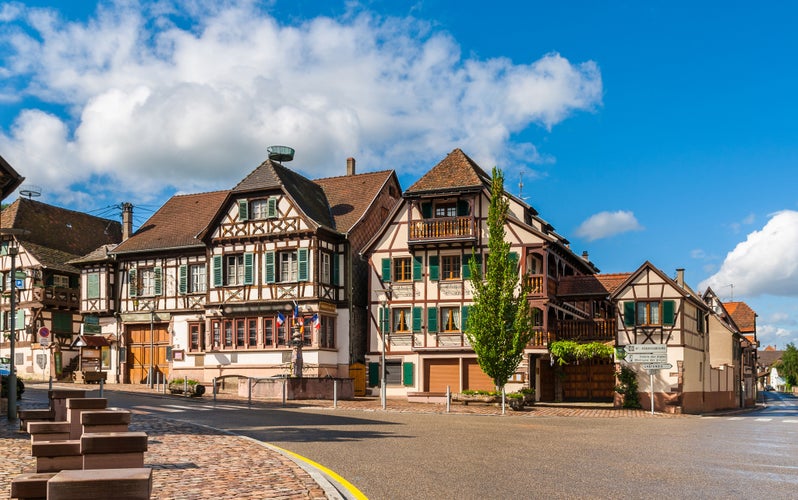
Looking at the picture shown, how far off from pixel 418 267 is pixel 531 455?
92.6 ft

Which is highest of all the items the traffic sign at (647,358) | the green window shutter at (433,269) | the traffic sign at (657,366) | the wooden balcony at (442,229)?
the wooden balcony at (442,229)

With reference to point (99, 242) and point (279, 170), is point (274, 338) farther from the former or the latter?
point (99, 242)

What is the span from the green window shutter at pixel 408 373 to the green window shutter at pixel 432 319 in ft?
6.16

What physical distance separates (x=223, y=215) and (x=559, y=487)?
3605cm

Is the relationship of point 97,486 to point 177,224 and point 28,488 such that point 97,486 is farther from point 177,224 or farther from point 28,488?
point 177,224

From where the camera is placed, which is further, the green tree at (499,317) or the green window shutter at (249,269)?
the green window shutter at (249,269)

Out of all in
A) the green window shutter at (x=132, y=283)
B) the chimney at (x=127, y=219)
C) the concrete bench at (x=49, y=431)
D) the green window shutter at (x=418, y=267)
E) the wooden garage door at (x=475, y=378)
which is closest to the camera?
the concrete bench at (x=49, y=431)

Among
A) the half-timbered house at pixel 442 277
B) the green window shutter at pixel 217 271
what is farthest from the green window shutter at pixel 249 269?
the half-timbered house at pixel 442 277

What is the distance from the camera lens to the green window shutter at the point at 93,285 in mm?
50406

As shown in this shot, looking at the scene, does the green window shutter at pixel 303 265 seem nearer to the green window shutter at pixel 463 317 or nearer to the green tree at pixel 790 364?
the green window shutter at pixel 463 317

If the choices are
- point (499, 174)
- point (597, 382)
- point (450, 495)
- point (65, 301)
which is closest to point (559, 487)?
point (450, 495)

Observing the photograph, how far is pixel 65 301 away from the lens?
2069 inches

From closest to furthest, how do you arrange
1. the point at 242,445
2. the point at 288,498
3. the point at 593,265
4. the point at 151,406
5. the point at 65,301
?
the point at 288,498 < the point at 242,445 < the point at 151,406 < the point at 65,301 < the point at 593,265

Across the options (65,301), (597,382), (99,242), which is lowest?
(597,382)
